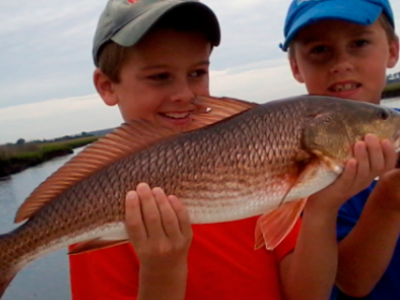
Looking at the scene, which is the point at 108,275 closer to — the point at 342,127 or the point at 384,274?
the point at 342,127

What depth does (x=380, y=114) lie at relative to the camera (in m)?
2.24

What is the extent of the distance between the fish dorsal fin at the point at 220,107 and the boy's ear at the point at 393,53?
1.60 metres

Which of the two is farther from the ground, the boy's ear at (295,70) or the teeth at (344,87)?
Answer: the boy's ear at (295,70)

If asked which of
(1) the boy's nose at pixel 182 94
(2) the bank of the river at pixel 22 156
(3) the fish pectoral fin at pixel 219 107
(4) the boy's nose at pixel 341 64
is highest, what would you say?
(2) the bank of the river at pixel 22 156

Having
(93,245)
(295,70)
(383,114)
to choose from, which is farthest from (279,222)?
(295,70)

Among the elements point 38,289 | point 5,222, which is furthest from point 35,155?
point 38,289

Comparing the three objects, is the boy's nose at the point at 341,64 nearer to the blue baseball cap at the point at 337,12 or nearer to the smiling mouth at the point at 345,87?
the smiling mouth at the point at 345,87

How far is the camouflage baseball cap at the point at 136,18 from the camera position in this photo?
2.54 meters

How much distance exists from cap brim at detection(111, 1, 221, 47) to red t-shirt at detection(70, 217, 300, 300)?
1.13 meters

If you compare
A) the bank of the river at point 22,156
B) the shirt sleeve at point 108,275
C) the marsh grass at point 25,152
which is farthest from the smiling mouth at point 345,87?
the marsh grass at point 25,152

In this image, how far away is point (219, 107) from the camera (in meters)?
2.22

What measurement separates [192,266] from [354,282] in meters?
0.92

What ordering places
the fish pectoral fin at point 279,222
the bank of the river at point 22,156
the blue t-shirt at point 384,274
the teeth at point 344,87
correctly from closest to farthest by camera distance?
the fish pectoral fin at point 279,222, the blue t-shirt at point 384,274, the teeth at point 344,87, the bank of the river at point 22,156

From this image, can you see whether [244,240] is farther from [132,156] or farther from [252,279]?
[132,156]
